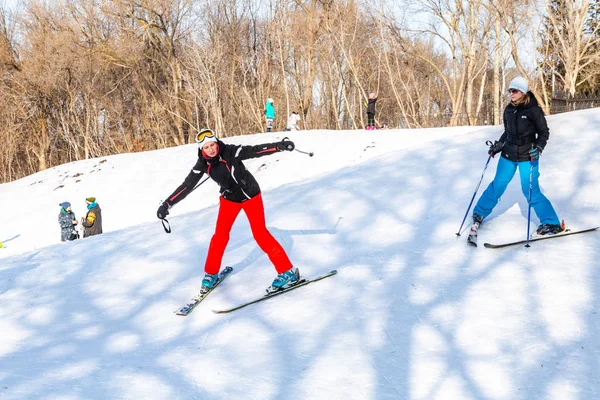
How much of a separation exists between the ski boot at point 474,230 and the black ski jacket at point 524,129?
2.50 feet

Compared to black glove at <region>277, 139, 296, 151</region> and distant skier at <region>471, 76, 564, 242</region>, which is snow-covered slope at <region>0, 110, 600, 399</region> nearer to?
distant skier at <region>471, 76, 564, 242</region>

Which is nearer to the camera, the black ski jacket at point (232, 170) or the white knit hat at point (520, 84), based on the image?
the black ski jacket at point (232, 170)

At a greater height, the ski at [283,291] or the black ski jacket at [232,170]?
the black ski jacket at [232,170]

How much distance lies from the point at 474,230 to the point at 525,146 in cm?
101

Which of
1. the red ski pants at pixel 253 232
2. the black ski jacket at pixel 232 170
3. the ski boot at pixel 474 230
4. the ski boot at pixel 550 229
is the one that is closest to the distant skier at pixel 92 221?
the red ski pants at pixel 253 232

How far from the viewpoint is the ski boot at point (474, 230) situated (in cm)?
541

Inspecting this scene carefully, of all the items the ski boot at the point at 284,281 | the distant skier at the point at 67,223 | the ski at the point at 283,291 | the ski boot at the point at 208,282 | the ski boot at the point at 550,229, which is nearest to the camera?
the ski at the point at 283,291

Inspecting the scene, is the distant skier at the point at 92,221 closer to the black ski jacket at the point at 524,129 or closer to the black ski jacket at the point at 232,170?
the black ski jacket at the point at 232,170

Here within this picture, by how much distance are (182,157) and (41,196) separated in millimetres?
5176

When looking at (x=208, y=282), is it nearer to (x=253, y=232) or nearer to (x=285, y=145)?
(x=253, y=232)

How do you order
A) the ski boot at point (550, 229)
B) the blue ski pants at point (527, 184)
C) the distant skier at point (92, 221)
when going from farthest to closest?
the distant skier at point (92, 221), the ski boot at point (550, 229), the blue ski pants at point (527, 184)

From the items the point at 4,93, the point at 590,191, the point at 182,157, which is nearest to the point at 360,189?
the point at 590,191

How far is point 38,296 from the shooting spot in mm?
5344

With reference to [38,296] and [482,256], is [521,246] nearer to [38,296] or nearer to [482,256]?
[482,256]
